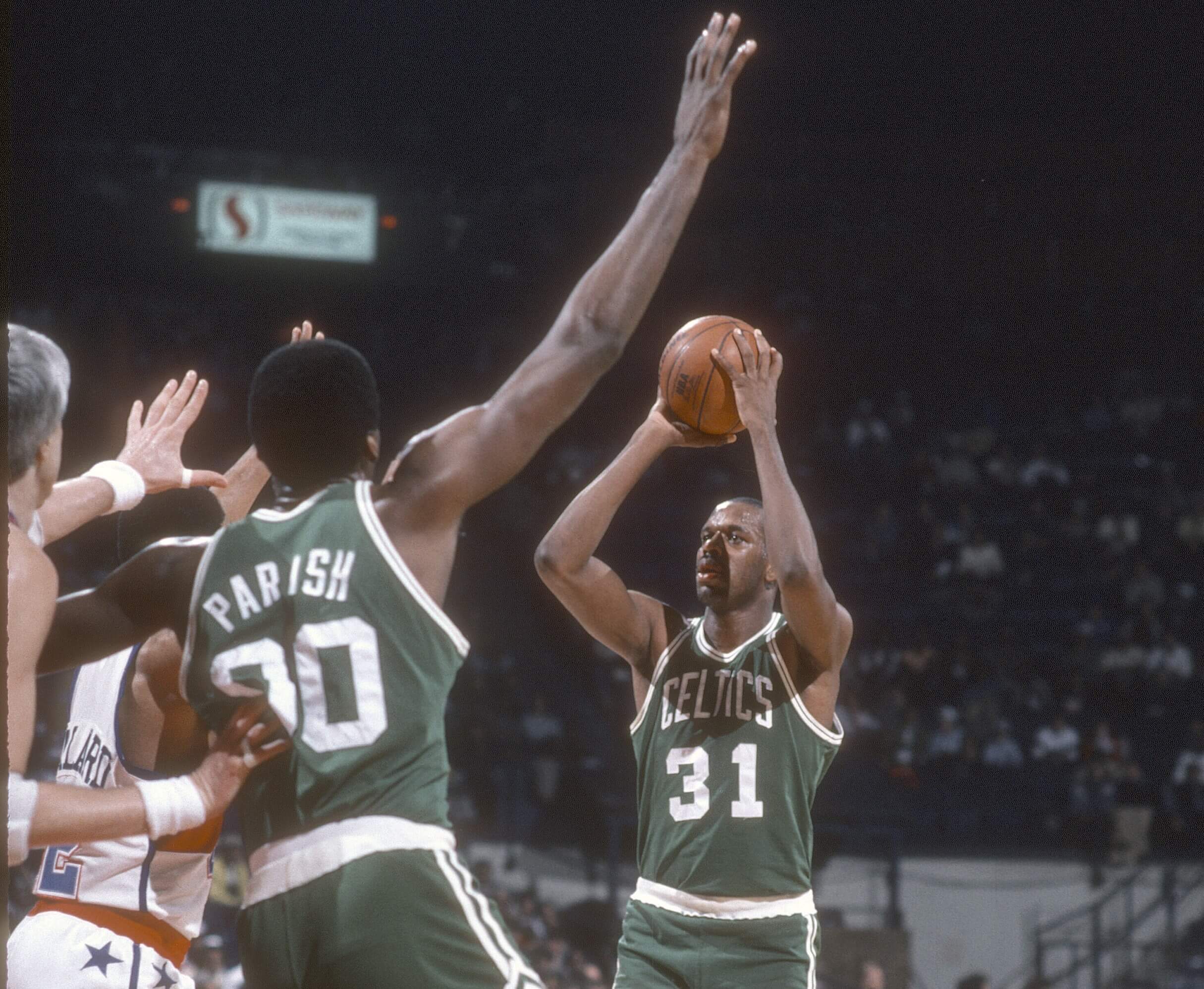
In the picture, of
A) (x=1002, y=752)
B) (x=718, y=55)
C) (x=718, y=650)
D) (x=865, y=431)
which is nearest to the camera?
(x=718, y=55)

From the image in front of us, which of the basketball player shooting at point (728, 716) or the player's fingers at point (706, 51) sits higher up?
the player's fingers at point (706, 51)

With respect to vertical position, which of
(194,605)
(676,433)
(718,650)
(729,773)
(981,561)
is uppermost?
(981,561)

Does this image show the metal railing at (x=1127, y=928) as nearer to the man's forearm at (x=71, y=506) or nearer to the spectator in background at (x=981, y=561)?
the spectator in background at (x=981, y=561)

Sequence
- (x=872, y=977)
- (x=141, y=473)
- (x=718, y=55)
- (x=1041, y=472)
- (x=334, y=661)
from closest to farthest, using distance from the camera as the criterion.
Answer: (x=334, y=661)
(x=718, y=55)
(x=141, y=473)
(x=872, y=977)
(x=1041, y=472)

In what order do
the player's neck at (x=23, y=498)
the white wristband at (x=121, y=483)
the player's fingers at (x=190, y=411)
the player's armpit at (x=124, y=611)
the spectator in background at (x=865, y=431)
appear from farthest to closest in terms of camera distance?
the spectator in background at (x=865, y=431) → the player's fingers at (x=190, y=411) → the white wristband at (x=121, y=483) → the player's armpit at (x=124, y=611) → the player's neck at (x=23, y=498)

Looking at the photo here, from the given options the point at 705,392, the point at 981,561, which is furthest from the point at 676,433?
the point at 981,561

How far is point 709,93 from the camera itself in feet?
10.2

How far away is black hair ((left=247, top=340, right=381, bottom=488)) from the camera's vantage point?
2842 mm

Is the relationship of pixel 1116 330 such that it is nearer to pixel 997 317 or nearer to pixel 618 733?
pixel 997 317

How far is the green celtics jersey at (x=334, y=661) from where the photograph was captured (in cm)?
275

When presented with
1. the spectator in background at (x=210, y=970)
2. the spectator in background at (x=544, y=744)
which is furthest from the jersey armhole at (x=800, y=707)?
the spectator in background at (x=544, y=744)

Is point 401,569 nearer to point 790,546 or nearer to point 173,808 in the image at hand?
point 173,808

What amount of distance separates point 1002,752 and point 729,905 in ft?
34.8

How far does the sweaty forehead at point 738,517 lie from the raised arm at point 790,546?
1.03 feet
